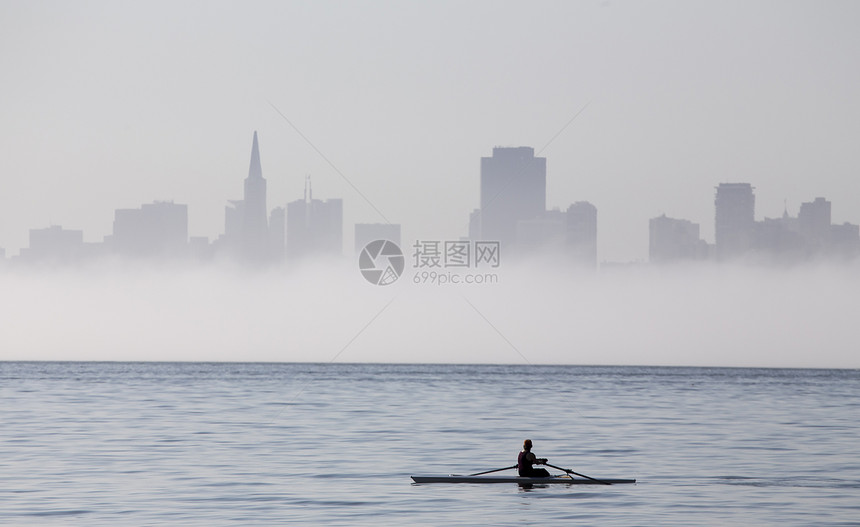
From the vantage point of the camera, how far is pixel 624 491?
1553 inches

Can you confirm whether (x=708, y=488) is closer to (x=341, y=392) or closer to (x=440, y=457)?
(x=440, y=457)

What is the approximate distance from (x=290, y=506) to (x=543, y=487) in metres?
10.2

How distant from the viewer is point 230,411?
269 feet

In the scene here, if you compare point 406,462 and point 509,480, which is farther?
point 406,462

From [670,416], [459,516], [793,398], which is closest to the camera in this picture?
[459,516]

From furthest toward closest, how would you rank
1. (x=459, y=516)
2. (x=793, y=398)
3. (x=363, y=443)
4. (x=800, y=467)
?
(x=793, y=398), (x=363, y=443), (x=800, y=467), (x=459, y=516)

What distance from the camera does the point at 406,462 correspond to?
47812 millimetres

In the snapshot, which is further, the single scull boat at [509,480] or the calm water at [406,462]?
the single scull boat at [509,480]

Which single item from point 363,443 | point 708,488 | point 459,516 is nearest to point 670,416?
point 363,443

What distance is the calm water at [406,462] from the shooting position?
34906mm

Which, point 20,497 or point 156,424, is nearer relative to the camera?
point 20,497

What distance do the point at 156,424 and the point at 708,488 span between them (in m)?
37.9

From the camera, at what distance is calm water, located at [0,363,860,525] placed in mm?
34906

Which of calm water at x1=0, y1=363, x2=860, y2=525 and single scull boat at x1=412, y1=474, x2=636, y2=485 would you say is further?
single scull boat at x1=412, y1=474, x2=636, y2=485
